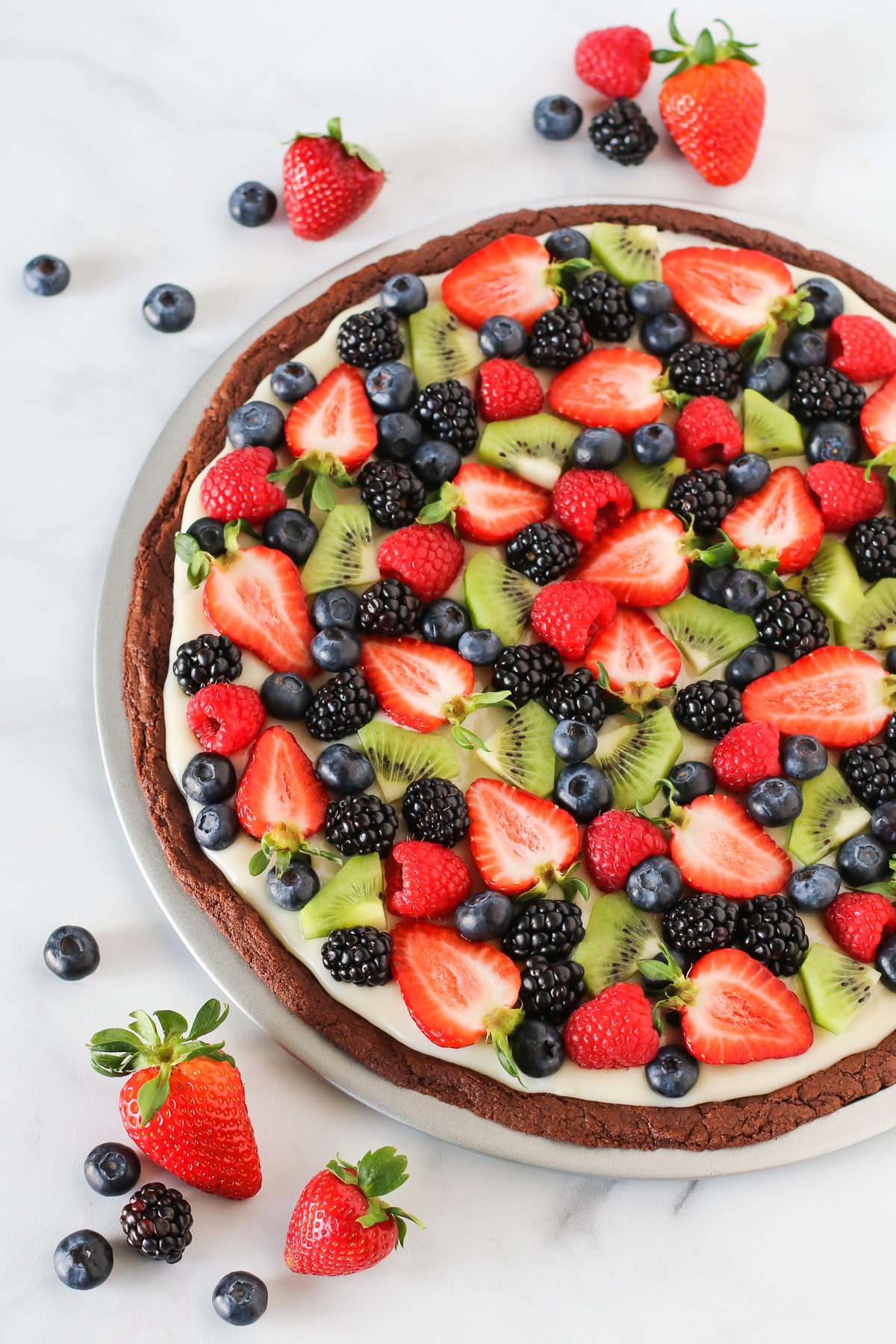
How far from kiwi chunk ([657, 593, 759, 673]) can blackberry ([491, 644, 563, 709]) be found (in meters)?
0.29

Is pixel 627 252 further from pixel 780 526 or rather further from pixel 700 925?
pixel 700 925

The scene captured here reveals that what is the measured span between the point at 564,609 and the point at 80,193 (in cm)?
179

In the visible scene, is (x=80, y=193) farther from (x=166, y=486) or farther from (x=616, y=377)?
(x=616, y=377)

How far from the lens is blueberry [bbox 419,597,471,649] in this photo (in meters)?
2.45

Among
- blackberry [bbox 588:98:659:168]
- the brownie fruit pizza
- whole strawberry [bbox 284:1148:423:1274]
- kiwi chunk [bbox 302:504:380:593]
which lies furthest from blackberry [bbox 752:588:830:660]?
blackberry [bbox 588:98:659:168]

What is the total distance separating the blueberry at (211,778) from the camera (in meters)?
2.34

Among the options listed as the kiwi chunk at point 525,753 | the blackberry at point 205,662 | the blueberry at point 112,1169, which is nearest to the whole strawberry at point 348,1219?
the blueberry at point 112,1169

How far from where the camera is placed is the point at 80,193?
3127mm

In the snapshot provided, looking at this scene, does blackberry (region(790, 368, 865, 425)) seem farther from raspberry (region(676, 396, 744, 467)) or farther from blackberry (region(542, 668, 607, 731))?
blackberry (region(542, 668, 607, 731))

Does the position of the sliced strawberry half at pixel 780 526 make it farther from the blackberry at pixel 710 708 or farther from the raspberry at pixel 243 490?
the raspberry at pixel 243 490

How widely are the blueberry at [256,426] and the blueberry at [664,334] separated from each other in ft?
2.84

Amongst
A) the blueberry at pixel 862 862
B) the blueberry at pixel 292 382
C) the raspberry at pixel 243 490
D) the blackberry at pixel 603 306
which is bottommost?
the blueberry at pixel 862 862

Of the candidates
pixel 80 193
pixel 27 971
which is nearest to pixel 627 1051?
pixel 27 971

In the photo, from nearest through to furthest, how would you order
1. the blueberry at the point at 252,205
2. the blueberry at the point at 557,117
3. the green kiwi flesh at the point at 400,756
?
the green kiwi flesh at the point at 400,756 < the blueberry at the point at 252,205 < the blueberry at the point at 557,117
